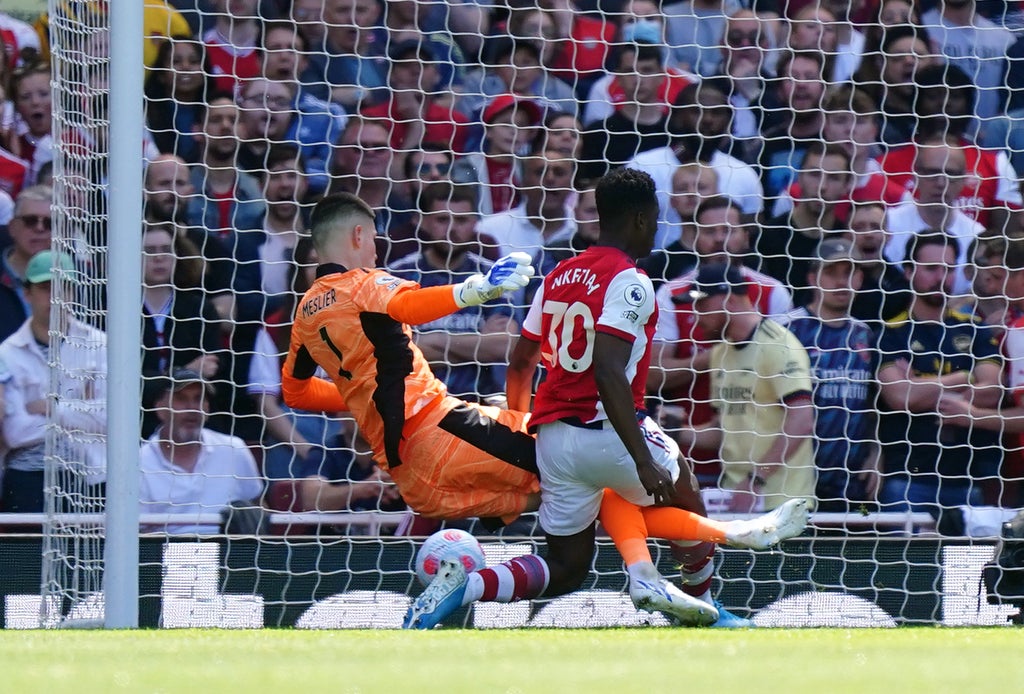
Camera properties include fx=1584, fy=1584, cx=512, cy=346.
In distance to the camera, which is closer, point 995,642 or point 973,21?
point 995,642

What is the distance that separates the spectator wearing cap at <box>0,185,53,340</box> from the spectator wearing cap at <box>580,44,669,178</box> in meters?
2.38

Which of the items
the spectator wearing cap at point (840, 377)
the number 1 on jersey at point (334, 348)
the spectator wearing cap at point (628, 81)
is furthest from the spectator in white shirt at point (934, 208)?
the number 1 on jersey at point (334, 348)

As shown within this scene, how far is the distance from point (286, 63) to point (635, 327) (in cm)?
293

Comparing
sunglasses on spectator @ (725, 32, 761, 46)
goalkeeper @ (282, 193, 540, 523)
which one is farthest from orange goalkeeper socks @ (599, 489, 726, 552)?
sunglasses on spectator @ (725, 32, 761, 46)

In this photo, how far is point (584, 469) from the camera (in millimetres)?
5043

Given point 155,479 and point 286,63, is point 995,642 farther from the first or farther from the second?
point 286,63

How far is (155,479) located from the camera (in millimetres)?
6586

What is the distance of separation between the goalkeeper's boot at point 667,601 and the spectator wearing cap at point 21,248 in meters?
3.18

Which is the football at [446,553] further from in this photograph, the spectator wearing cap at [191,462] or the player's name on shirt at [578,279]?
the spectator wearing cap at [191,462]

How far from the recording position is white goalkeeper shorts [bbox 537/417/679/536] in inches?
197

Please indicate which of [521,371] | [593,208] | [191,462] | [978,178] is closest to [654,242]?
[593,208]

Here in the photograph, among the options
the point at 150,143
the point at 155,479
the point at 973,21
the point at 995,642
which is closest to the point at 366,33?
the point at 150,143

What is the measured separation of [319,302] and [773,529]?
1.70 meters

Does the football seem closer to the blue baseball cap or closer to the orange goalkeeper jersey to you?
the orange goalkeeper jersey
